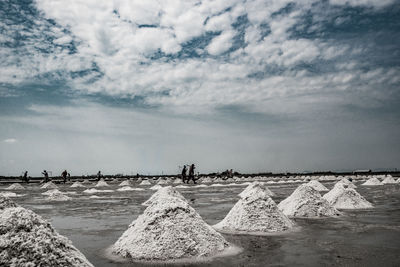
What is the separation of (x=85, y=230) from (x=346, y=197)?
24.6ft

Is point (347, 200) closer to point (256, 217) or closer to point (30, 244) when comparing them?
point (256, 217)

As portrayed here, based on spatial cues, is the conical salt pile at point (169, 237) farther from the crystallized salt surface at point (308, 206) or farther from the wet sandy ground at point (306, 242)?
the crystallized salt surface at point (308, 206)

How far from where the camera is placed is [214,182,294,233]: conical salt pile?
5956 millimetres

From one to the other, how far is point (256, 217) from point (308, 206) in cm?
246

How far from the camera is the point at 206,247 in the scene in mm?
4301

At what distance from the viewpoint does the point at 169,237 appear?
431 cm

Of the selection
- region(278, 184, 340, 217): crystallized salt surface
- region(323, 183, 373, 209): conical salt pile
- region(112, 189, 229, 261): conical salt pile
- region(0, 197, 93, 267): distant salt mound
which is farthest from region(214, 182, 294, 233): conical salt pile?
region(323, 183, 373, 209): conical salt pile

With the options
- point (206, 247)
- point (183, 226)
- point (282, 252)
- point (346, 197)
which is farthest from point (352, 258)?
point (346, 197)

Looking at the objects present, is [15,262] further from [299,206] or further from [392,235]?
[299,206]

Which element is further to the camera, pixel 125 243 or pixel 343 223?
pixel 343 223

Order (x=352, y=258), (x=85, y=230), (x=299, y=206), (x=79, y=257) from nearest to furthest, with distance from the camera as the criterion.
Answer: (x=79, y=257) < (x=352, y=258) < (x=85, y=230) < (x=299, y=206)

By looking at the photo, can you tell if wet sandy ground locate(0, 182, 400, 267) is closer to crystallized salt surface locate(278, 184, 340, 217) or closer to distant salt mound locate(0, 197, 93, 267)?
crystallized salt surface locate(278, 184, 340, 217)

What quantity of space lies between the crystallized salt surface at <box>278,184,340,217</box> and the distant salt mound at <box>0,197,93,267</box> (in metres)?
6.01

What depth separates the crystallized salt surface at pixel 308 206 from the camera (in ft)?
25.9
